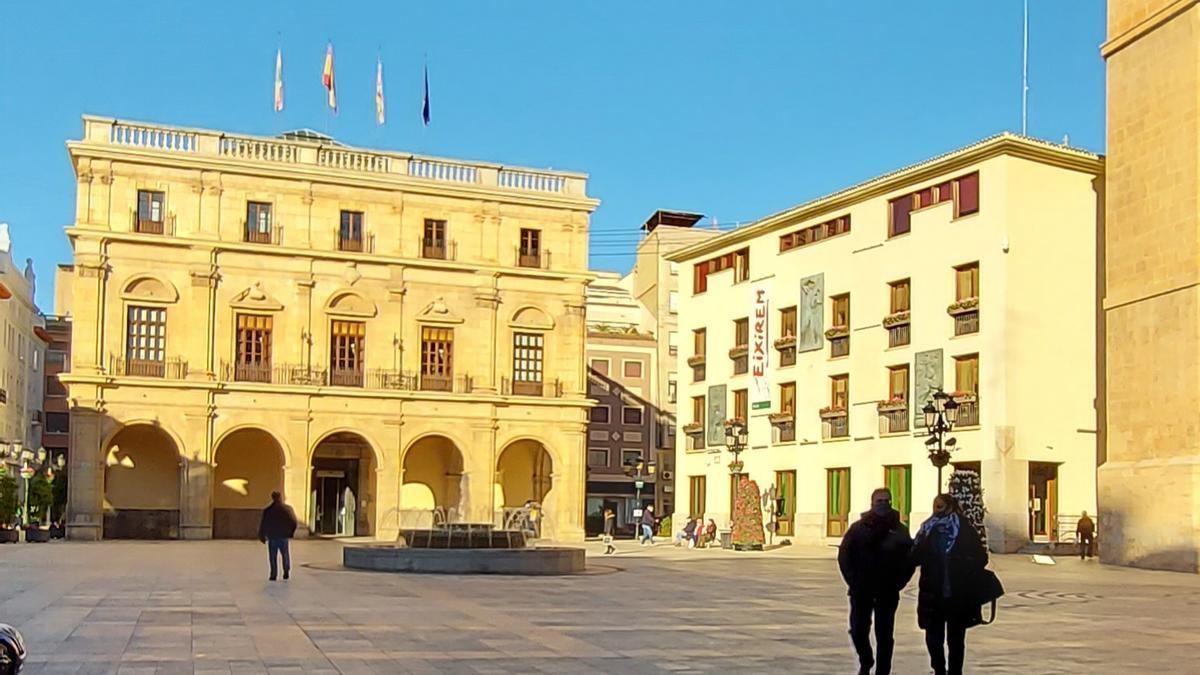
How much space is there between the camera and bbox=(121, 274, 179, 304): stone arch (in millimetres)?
48938

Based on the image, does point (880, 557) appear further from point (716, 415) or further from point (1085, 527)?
point (716, 415)

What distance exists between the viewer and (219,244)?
49.8 m

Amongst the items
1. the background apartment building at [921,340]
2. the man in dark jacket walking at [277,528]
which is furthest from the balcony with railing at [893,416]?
the man in dark jacket walking at [277,528]

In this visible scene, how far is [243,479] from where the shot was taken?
2050 inches

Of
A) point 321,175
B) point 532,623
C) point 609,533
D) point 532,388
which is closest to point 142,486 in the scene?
point 321,175

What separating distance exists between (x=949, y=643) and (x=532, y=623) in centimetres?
590

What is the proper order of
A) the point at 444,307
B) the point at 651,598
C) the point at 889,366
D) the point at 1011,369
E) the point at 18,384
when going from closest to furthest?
the point at 651,598 → the point at 1011,369 → the point at 889,366 → the point at 444,307 → the point at 18,384

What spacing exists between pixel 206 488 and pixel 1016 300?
27274 mm

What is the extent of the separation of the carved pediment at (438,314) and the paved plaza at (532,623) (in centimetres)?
2620

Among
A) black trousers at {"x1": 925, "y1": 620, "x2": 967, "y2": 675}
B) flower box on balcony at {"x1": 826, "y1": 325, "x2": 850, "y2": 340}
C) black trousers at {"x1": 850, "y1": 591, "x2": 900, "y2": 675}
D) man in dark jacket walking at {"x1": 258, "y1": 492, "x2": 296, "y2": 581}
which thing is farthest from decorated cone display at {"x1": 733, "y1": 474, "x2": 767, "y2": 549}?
black trousers at {"x1": 925, "y1": 620, "x2": 967, "y2": 675}

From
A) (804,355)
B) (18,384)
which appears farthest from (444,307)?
(18,384)

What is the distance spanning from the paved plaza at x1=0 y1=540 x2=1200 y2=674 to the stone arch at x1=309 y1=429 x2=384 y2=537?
26635 millimetres

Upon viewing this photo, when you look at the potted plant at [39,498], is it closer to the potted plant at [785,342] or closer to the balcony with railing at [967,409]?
the potted plant at [785,342]

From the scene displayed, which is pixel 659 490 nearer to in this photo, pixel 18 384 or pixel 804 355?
pixel 804 355
